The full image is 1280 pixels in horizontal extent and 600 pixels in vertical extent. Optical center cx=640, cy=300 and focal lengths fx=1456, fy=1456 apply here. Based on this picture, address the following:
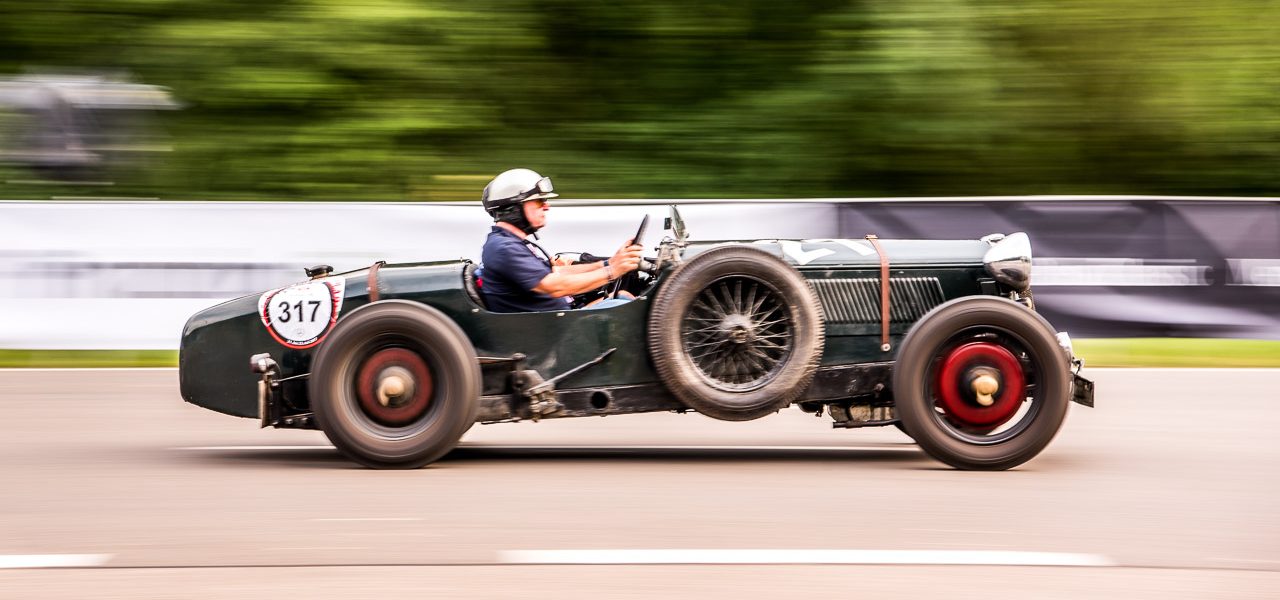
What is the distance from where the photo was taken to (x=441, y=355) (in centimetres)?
625

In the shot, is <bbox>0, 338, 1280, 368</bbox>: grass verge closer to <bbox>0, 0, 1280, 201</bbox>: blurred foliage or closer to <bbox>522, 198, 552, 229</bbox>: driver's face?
<bbox>0, 0, 1280, 201</bbox>: blurred foliage

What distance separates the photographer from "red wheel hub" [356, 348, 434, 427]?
6.31 m

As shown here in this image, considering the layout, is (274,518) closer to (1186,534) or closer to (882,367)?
(882,367)

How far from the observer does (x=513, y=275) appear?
6.51 m

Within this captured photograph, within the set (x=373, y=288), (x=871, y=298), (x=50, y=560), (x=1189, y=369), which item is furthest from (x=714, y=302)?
(x=1189, y=369)

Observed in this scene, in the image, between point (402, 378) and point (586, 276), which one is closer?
point (402, 378)

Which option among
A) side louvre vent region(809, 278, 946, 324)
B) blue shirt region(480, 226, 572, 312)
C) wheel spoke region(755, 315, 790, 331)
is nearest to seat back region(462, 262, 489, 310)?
blue shirt region(480, 226, 572, 312)

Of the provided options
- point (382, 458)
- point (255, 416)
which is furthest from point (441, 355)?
point (255, 416)

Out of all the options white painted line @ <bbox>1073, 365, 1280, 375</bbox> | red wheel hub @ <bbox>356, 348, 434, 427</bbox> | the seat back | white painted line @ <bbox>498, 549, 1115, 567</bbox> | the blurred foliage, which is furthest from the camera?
the blurred foliage

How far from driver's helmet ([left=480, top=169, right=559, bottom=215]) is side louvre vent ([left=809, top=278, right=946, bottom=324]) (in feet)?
4.29

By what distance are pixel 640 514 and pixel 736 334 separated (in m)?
1.22

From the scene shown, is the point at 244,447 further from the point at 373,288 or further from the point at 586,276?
the point at 586,276

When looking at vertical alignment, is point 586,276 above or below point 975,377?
above

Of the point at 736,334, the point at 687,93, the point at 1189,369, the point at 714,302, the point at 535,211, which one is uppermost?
the point at 687,93
